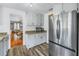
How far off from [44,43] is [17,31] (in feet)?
1.25

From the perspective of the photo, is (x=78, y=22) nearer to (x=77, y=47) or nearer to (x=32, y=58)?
(x=77, y=47)

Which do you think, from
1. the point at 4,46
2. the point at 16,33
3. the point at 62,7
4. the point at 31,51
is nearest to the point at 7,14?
the point at 16,33

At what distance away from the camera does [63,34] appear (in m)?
1.46

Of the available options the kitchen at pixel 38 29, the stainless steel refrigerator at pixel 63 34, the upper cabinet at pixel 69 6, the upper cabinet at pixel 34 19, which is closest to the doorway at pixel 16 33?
the kitchen at pixel 38 29

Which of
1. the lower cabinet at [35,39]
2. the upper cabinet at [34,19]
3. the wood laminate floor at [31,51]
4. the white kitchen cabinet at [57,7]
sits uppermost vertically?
the white kitchen cabinet at [57,7]

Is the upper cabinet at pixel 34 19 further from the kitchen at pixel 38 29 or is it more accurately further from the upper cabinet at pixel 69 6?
the upper cabinet at pixel 69 6

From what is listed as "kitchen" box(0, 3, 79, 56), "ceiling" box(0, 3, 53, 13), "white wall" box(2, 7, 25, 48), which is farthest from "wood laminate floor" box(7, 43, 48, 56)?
"ceiling" box(0, 3, 53, 13)

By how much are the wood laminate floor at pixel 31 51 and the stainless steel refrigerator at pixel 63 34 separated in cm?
8

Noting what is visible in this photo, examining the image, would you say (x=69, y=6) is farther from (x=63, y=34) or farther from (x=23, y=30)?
(x=23, y=30)

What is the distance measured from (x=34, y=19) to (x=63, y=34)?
1.37 feet

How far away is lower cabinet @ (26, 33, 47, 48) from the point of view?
57.4 inches

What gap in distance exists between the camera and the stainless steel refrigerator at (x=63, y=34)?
139 centimetres

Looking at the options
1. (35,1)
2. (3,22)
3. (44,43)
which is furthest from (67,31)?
(3,22)

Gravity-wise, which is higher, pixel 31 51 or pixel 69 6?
pixel 69 6
